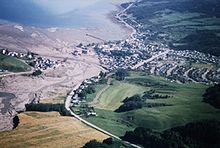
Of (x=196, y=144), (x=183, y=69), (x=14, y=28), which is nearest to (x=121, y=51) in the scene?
(x=183, y=69)

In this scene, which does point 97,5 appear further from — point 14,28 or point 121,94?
point 121,94

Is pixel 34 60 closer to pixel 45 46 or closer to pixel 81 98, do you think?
pixel 45 46

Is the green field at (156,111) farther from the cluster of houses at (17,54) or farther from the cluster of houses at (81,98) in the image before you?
the cluster of houses at (17,54)

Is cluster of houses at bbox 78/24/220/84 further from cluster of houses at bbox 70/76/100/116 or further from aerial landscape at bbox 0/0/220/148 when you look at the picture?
cluster of houses at bbox 70/76/100/116

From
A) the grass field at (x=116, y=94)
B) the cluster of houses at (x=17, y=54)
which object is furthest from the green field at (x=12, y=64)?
the grass field at (x=116, y=94)

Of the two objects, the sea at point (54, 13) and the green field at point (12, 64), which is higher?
the sea at point (54, 13)
